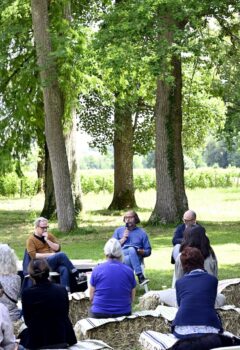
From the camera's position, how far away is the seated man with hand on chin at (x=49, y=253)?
11672 millimetres

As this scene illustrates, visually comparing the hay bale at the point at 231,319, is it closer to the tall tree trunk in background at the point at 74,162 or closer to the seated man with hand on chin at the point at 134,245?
the seated man with hand on chin at the point at 134,245

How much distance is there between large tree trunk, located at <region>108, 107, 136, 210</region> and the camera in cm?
3456

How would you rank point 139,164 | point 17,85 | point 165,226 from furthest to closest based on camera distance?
point 139,164, point 17,85, point 165,226

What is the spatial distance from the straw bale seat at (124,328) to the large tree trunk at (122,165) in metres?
25.4

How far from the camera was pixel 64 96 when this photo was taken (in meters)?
25.3

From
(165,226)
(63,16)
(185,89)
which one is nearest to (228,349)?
(165,226)

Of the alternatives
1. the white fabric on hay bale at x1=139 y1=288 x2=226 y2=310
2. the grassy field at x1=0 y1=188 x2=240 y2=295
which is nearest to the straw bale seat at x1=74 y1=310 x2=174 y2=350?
the white fabric on hay bale at x1=139 y1=288 x2=226 y2=310

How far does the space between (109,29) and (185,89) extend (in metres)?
15.8

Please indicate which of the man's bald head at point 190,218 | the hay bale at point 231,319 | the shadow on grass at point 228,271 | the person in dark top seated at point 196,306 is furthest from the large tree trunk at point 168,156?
the person in dark top seated at point 196,306

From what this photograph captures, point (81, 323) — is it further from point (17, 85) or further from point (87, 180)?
point (87, 180)

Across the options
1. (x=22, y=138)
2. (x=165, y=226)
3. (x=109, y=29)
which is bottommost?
(x=165, y=226)

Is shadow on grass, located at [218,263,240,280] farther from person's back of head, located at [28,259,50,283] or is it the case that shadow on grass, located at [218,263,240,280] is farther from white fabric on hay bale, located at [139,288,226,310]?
person's back of head, located at [28,259,50,283]

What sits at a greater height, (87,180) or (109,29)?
(109,29)

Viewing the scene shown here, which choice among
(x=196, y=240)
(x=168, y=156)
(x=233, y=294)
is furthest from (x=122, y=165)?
(x=196, y=240)
